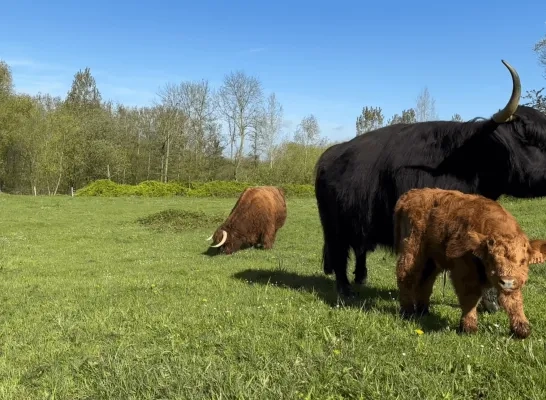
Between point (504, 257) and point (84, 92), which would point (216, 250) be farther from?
point (84, 92)

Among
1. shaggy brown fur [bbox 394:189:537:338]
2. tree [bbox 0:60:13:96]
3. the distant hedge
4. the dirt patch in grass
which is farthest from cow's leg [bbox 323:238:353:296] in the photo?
tree [bbox 0:60:13:96]

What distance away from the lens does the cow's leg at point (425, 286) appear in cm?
548

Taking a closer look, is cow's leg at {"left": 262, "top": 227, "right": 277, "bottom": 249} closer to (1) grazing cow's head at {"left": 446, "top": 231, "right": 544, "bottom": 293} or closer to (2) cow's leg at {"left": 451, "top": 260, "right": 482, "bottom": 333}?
(2) cow's leg at {"left": 451, "top": 260, "right": 482, "bottom": 333}

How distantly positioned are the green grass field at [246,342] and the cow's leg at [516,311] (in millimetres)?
107

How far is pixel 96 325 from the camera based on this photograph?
19.6 ft

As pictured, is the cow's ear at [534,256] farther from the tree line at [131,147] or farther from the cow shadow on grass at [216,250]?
the tree line at [131,147]

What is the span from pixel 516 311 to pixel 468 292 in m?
0.56

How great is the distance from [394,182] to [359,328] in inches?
89.5

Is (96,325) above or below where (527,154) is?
below

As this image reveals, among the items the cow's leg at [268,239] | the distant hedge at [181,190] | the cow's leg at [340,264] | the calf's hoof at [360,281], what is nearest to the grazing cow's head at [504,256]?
the cow's leg at [340,264]

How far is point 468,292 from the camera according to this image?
4773 mm

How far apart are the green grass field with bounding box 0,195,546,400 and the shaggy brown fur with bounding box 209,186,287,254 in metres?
4.24

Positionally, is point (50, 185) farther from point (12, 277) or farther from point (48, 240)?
point (12, 277)

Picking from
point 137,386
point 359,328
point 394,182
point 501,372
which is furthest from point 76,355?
point 394,182
